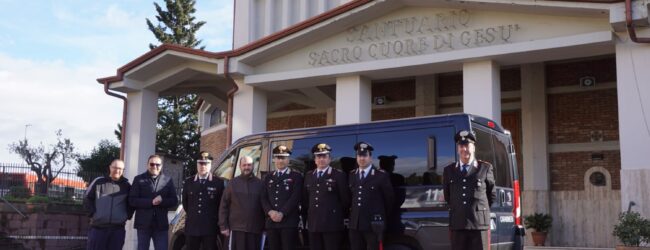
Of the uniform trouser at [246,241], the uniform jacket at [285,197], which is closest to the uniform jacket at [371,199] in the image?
the uniform jacket at [285,197]

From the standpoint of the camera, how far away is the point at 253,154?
8.89 m

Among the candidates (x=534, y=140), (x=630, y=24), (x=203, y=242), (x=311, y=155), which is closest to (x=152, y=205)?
(x=203, y=242)

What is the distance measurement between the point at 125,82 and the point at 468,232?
36.1 ft

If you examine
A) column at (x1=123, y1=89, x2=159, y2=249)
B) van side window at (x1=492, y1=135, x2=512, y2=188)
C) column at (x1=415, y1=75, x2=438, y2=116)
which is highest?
column at (x1=415, y1=75, x2=438, y2=116)

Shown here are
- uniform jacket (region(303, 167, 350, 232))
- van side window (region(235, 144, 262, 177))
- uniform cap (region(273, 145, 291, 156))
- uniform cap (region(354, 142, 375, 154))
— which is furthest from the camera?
van side window (region(235, 144, 262, 177))

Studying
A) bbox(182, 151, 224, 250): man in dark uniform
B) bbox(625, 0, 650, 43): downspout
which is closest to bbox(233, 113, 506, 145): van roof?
bbox(182, 151, 224, 250): man in dark uniform

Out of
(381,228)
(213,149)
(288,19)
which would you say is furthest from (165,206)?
(213,149)

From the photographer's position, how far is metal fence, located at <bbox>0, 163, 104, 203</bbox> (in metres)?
19.2

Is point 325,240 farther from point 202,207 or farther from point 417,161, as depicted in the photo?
point 202,207

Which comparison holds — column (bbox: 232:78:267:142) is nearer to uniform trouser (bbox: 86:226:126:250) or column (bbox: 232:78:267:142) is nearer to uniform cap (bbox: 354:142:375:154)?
uniform trouser (bbox: 86:226:126:250)

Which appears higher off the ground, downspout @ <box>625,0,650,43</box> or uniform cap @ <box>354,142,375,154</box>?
downspout @ <box>625,0,650,43</box>

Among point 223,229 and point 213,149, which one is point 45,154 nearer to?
point 213,149

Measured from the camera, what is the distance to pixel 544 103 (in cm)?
1469

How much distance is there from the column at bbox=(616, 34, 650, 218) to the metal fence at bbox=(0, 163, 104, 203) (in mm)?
14777
